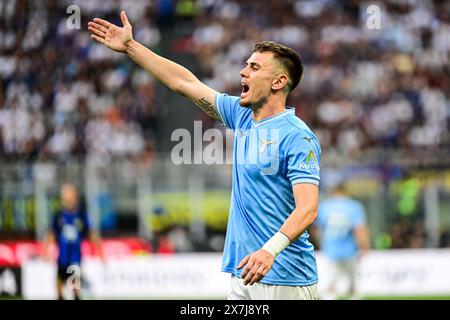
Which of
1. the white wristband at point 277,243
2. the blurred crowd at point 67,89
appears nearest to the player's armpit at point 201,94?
the white wristband at point 277,243

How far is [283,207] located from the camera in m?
6.24

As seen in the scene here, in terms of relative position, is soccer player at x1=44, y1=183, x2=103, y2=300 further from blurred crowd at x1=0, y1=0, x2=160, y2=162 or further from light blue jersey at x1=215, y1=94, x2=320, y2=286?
light blue jersey at x1=215, y1=94, x2=320, y2=286

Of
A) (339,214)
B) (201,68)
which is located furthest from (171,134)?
(339,214)

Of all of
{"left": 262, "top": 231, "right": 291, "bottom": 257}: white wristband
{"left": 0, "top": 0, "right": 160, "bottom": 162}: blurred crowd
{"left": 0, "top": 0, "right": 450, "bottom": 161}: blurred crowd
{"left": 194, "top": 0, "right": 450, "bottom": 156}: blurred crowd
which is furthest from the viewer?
{"left": 194, "top": 0, "right": 450, "bottom": 156}: blurred crowd

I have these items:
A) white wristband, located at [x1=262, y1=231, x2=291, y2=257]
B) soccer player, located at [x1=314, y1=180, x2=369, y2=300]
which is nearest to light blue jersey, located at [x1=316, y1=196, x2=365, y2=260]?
soccer player, located at [x1=314, y1=180, x2=369, y2=300]

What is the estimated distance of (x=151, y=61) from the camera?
22.9 feet

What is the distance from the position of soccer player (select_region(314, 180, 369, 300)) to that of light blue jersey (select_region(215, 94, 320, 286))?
8871 millimetres

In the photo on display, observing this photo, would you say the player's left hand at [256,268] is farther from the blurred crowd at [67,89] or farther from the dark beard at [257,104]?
the blurred crowd at [67,89]

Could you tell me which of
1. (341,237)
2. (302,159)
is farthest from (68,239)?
(302,159)

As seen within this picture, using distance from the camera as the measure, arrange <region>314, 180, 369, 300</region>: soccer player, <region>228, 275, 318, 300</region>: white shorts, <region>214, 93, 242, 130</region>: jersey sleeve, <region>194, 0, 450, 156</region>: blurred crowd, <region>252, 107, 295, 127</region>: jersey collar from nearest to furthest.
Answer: <region>228, 275, 318, 300</region>: white shorts < <region>252, 107, 295, 127</region>: jersey collar < <region>214, 93, 242, 130</region>: jersey sleeve < <region>314, 180, 369, 300</region>: soccer player < <region>194, 0, 450, 156</region>: blurred crowd

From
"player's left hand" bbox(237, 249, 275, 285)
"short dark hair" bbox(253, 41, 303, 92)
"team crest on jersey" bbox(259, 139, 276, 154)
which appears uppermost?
"short dark hair" bbox(253, 41, 303, 92)

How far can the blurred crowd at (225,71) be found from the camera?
23.7 metres

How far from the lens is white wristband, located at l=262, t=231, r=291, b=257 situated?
5664mm
